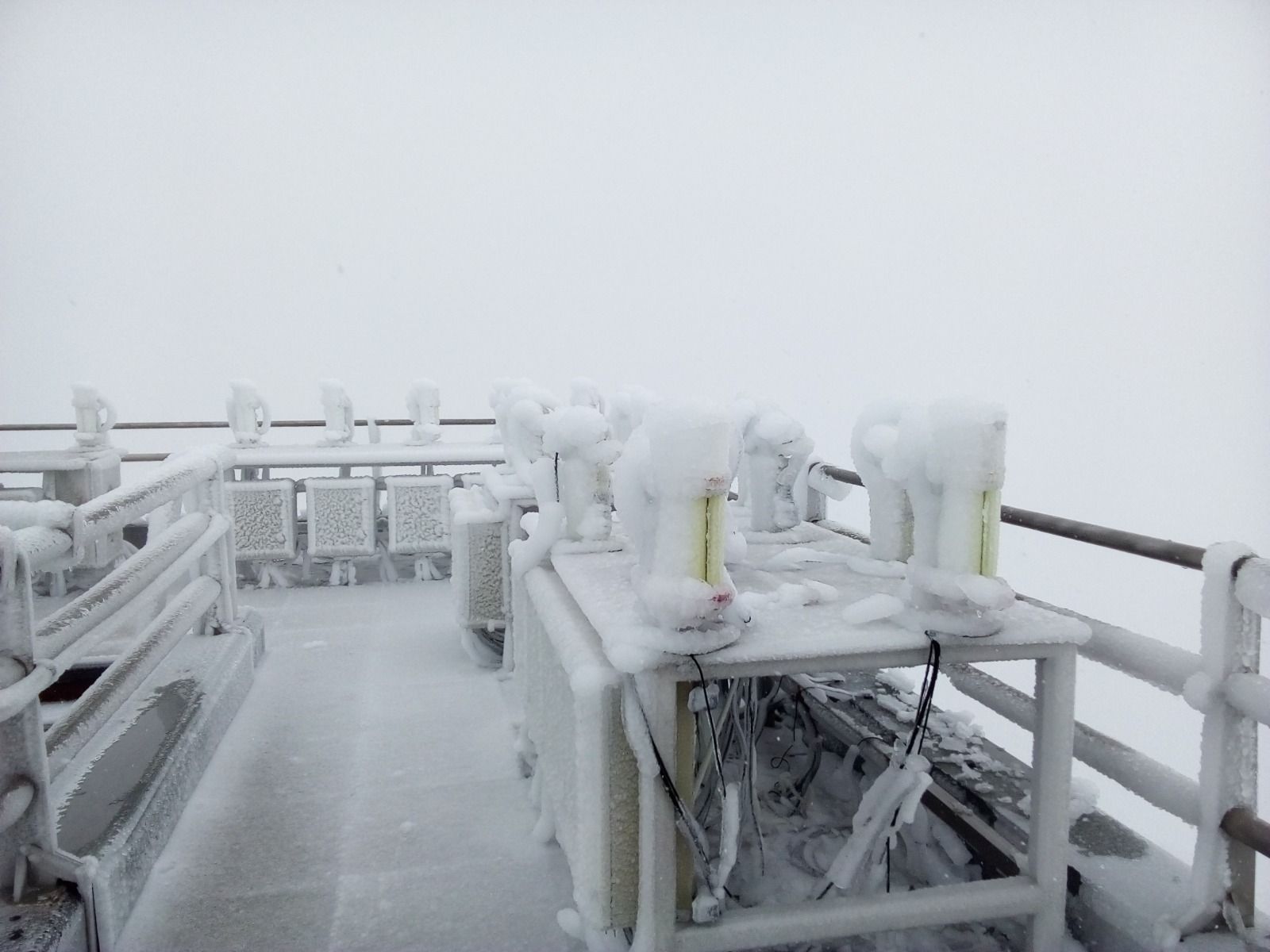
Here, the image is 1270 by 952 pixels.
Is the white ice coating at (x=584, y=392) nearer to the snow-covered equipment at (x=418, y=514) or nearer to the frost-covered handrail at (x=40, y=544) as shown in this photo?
the snow-covered equipment at (x=418, y=514)

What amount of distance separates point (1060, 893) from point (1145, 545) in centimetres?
69

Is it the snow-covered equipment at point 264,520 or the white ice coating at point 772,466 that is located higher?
the white ice coating at point 772,466

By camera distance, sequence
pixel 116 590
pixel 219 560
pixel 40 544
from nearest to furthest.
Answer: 1. pixel 40 544
2. pixel 116 590
3. pixel 219 560

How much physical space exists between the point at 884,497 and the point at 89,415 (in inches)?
207

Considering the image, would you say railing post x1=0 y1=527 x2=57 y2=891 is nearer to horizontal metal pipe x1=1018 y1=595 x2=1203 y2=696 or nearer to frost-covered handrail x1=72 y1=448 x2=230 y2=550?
frost-covered handrail x1=72 y1=448 x2=230 y2=550

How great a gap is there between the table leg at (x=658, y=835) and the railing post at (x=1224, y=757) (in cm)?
96

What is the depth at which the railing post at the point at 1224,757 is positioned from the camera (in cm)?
169

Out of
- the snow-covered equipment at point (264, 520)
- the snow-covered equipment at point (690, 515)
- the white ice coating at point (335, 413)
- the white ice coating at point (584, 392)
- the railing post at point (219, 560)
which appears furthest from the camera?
the white ice coating at point (335, 413)

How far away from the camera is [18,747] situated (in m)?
1.74

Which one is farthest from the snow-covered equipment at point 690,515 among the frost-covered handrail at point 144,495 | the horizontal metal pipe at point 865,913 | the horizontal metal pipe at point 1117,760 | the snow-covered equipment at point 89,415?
the snow-covered equipment at point 89,415

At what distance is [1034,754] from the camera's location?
1.74m

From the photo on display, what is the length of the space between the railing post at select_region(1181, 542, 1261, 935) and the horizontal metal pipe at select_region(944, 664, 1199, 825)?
0.06 m

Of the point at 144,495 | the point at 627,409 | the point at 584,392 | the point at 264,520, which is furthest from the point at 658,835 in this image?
the point at 264,520

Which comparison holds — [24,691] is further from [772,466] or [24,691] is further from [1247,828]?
[1247,828]
